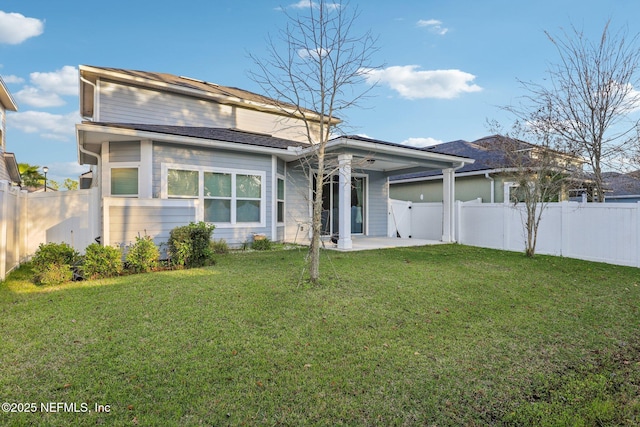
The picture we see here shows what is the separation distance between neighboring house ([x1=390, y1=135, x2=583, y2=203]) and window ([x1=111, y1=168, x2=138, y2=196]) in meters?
8.76

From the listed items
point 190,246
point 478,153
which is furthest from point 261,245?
point 478,153

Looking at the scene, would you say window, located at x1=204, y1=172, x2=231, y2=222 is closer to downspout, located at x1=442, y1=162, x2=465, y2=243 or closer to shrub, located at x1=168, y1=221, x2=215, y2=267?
shrub, located at x1=168, y1=221, x2=215, y2=267

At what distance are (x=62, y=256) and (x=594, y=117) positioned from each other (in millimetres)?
12909

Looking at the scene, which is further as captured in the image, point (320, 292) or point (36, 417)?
point (320, 292)

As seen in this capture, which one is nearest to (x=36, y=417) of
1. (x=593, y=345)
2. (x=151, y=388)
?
(x=151, y=388)

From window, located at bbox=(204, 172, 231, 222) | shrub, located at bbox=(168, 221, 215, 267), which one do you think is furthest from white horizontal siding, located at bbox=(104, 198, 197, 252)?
window, located at bbox=(204, 172, 231, 222)

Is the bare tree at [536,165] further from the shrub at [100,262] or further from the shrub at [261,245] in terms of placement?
the shrub at [100,262]

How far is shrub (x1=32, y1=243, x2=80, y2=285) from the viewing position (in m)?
5.34

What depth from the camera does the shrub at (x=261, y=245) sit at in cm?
939

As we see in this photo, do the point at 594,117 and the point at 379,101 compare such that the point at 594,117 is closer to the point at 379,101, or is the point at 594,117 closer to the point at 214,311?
the point at 379,101

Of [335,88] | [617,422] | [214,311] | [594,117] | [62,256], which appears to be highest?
[594,117]

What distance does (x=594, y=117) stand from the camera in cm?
942

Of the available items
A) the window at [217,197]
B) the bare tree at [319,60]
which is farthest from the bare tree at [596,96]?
the window at [217,197]

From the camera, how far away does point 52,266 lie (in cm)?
540
